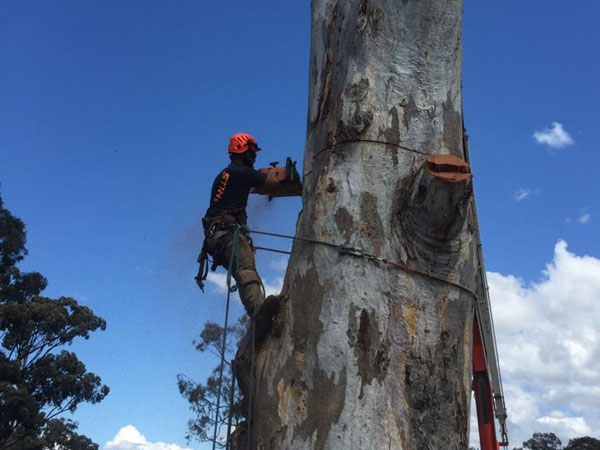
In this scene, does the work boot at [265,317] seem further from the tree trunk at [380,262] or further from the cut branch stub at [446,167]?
the cut branch stub at [446,167]

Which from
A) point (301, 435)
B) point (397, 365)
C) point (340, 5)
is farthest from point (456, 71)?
point (301, 435)

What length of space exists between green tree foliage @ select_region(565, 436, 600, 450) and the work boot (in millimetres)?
26067

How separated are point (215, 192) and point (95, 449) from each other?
2065cm

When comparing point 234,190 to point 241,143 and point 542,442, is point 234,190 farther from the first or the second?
point 542,442

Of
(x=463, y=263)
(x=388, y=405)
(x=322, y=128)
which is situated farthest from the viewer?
(x=322, y=128)

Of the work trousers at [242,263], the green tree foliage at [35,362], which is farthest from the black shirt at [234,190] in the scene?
the green tree foliage at [35,362]

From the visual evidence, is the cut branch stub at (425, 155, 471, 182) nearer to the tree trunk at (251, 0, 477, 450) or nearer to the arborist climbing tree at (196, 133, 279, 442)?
the tree trunk at (251, 0, 477, 450)

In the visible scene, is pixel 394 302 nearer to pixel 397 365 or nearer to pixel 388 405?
pixel 397 365

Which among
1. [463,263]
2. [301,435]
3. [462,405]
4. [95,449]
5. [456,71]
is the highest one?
[95,449]

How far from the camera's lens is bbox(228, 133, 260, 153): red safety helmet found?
15.6ft

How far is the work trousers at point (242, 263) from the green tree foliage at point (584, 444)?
25.0 m

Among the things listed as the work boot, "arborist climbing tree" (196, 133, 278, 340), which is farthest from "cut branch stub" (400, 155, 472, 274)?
"arborist climbing tree" (196, 133, 278, 340)

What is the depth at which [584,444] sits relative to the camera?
25.4 meters

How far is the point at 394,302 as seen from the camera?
7.45ft
